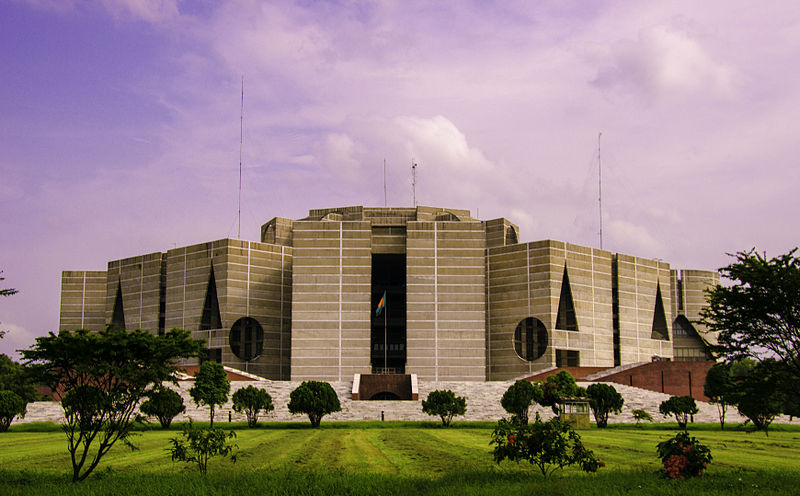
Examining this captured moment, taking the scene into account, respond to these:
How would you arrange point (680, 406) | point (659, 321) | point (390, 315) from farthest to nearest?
1. point (659, 321)
2. point (390, 315)
3. point (680, 406)

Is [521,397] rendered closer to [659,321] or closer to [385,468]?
[385,468]

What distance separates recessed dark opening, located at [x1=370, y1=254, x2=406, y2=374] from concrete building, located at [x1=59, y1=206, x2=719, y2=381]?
192 millimetres

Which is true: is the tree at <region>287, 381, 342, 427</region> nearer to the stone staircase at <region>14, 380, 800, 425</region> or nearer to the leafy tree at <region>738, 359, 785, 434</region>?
the stone staircase at <region>14, 380, 800, 425</region>

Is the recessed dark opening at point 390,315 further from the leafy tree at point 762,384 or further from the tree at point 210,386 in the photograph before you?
the leafy tree at point 762,384

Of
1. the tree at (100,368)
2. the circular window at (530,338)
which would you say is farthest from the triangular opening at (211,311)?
the tree at (100,368)

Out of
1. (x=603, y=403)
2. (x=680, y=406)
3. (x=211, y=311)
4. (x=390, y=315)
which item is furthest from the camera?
(x=390, y=315)

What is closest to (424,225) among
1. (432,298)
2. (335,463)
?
(432,298)

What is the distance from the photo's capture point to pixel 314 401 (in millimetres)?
49969

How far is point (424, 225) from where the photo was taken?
9094 cm

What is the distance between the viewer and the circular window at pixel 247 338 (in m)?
95.9

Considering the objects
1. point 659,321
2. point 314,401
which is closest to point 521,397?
point 314,401

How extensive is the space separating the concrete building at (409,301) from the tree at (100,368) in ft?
211

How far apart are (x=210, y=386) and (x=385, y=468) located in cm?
2953

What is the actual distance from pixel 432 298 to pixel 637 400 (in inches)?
1149
